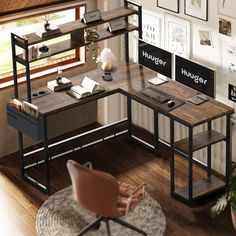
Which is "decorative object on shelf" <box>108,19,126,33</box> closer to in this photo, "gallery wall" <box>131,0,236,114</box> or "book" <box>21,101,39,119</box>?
"gallery wall" <box>131,0,236,114</box>

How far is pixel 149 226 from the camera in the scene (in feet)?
21.9

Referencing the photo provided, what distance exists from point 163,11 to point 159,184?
1850mm

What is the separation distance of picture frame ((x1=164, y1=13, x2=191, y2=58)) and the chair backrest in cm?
219

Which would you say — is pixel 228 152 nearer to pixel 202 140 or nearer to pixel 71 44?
pixel 202 140

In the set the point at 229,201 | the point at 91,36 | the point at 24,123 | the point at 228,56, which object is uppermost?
the point at 91,36

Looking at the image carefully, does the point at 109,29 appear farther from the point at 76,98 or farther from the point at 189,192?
the point at 189,192

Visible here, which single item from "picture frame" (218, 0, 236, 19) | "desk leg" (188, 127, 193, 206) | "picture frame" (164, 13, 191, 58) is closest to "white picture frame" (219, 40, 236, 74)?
"picture frame" (218, 0, 236, 19)

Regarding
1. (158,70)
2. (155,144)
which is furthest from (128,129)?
(158,70)

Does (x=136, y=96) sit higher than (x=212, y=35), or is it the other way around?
(x=212, y=35)

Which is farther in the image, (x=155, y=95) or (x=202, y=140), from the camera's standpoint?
(x=155, y=95)

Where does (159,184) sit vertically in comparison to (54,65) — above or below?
below

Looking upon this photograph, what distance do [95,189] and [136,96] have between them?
161 centimetres

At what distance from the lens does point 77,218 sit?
6.82m

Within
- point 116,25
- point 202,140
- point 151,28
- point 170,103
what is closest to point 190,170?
point 202,140
